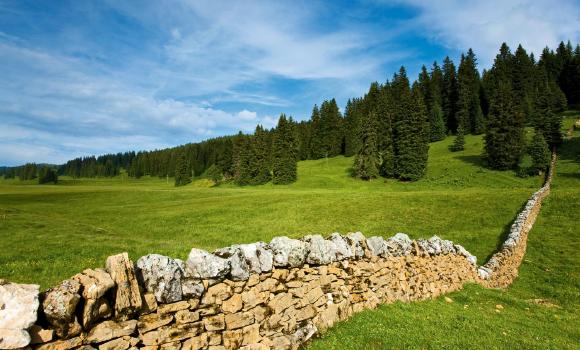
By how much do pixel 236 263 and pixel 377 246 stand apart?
6.03 metres

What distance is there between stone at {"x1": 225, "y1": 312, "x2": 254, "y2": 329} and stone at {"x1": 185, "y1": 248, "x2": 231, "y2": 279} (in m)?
0.83

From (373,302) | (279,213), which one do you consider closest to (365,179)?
(279,213)

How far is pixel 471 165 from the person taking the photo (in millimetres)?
66500

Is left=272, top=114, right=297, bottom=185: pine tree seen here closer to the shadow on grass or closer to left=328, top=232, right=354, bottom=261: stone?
the shadow on grass

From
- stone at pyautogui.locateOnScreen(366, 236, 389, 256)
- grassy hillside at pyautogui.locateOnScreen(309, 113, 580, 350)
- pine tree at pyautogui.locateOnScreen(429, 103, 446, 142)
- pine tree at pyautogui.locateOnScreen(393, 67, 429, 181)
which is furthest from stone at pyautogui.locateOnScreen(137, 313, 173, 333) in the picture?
pine tree at pyautogui.locateOnScreen(429, 103, 446, 142)

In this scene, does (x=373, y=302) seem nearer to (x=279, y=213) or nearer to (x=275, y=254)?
(x=275, y=254)

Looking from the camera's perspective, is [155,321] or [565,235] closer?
[155,321]

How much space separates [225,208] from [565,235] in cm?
3074

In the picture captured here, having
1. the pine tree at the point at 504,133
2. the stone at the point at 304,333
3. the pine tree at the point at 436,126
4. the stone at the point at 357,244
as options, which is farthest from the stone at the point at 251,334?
the pine tree at the point at 436,126

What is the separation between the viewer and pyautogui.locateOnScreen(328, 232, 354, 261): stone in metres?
9.75

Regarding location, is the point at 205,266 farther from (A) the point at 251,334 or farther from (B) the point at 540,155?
(B) the point at 540,155

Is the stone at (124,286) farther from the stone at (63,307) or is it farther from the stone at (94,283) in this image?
the stone at (63,307)

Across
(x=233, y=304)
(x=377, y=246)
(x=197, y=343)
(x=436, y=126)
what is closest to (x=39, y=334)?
(x=197, y=343)

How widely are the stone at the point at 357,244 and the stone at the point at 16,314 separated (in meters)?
7.91
